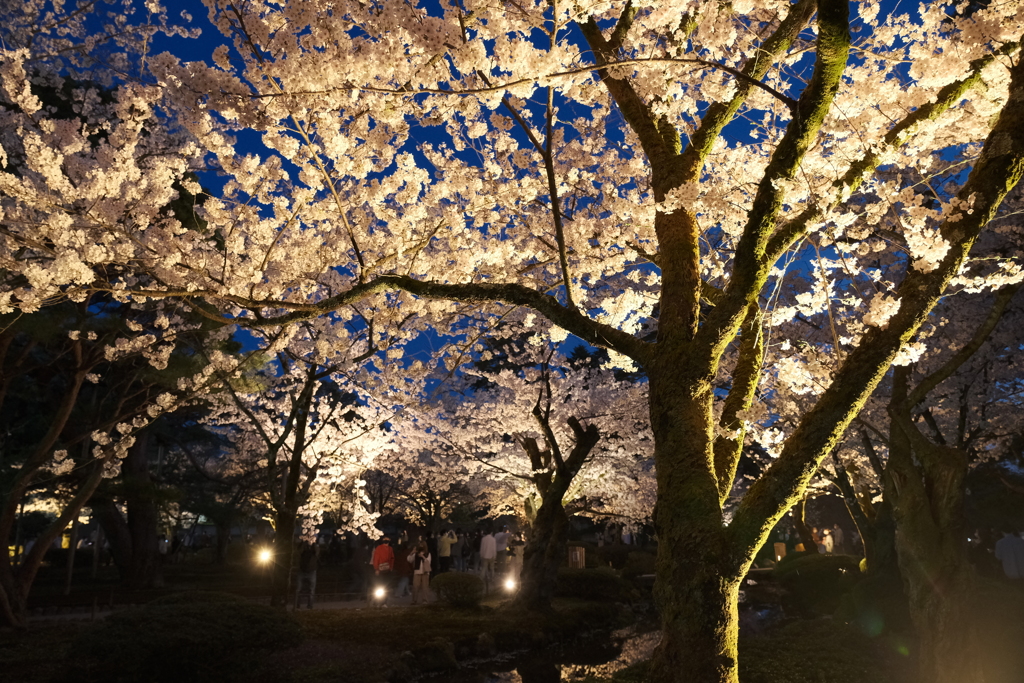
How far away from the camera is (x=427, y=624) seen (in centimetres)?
→ 1122

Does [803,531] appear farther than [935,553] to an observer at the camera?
Yes

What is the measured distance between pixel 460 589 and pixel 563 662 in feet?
12.6

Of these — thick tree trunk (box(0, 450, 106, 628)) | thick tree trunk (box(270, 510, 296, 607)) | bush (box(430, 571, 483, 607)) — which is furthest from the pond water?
thick tree trunk (box(0, 450, 106, 628))

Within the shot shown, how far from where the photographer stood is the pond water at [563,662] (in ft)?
29.6

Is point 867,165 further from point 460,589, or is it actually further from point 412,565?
point 412,565

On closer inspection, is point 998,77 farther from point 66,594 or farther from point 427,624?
point 66,594

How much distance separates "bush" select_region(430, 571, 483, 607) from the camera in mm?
13562

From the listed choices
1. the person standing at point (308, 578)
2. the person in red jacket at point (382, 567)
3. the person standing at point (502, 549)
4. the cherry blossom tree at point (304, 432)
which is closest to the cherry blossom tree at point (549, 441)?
the person standing at point (502, 549)

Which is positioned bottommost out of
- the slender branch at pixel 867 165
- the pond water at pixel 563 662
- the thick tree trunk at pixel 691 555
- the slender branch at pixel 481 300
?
the pond water at pixel 563 662

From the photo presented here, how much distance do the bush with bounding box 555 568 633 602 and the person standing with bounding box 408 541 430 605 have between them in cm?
381

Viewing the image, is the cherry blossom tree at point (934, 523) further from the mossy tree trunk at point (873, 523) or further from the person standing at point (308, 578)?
the person standing at point (308, 578)

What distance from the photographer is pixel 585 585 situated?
16734 millimetres

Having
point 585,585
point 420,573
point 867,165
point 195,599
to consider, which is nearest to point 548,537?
point 420,573

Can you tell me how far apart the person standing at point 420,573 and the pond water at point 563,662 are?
4705 mm
